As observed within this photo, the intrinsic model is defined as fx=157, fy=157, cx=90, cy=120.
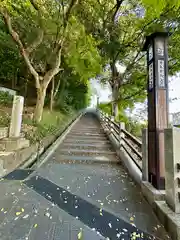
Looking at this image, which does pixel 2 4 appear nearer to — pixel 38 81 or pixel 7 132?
pixel 38 81

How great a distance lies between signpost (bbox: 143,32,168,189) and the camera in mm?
2406

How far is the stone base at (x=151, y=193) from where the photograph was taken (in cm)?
223

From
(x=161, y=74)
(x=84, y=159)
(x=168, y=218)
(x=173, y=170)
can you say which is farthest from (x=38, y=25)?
(x=168, y=218)

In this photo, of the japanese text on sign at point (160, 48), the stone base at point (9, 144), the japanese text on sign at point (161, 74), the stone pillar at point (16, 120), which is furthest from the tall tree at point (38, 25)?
the japanese text on sign at point (161, 74)

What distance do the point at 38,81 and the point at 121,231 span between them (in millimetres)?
6488

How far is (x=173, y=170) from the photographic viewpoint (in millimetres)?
1950

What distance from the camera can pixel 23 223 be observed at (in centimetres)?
183

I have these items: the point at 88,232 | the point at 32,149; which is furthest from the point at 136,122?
the point at 88,232

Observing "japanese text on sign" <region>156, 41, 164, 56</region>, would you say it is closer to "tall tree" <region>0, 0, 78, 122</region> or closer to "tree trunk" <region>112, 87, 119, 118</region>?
"tall tree" <region>0, 0, 78, 122</region>

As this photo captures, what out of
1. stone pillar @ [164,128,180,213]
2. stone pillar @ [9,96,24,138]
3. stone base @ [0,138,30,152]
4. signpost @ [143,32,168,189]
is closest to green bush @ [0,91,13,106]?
stone pillar @ [9,96,24,138]

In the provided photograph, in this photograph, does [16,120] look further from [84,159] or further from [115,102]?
[115,102]

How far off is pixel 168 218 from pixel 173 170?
1.79 ft

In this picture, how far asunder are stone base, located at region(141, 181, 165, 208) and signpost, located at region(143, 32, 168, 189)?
72mm

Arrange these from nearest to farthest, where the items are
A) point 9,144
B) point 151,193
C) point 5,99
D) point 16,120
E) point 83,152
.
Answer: point 151,193 < point 9,144 < point 16,120 < point 83,152 < point 5,99
